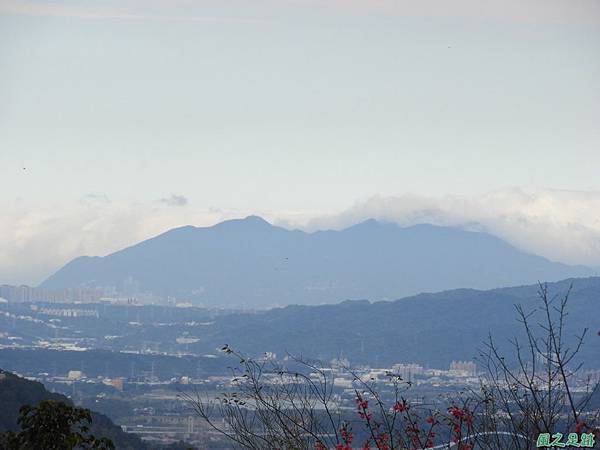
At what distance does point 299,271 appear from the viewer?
180 metres

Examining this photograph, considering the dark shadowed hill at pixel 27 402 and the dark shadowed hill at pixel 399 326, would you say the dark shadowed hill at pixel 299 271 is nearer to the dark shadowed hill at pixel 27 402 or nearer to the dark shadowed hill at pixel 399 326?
the dark shadowed hill at pixel 399 326

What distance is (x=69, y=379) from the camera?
6631 centimetres

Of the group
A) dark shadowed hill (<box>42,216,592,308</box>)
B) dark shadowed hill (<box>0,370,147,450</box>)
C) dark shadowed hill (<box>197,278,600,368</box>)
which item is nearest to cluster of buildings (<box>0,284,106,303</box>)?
dark shadowed hill (<box>42,216,592,308</box>)

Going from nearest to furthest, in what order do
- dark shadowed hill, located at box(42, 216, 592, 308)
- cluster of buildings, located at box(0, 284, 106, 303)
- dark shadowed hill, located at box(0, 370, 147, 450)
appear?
dark shadowed hill, located at box(0, 370, 147, 450), cluster of buildings, located at box(0, 284, 106, 303), dark shadowed hill, located at box(42, 216, 592, 308)

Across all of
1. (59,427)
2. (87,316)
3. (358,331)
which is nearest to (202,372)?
(358,331)

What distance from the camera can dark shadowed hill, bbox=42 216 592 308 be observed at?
168 m

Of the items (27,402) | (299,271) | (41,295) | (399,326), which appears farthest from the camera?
(299,271)

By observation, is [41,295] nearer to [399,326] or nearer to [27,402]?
[399,326]

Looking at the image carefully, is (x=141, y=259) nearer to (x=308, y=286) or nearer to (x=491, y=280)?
(x=308, y=286)

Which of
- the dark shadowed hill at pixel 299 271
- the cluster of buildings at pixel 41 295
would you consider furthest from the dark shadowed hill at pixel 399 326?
the dark shadowed hill at pixel 299 271

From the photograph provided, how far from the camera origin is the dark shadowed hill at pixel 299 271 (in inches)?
6619

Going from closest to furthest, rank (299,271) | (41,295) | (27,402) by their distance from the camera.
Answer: (27,402)
(41,295)
(299,271)

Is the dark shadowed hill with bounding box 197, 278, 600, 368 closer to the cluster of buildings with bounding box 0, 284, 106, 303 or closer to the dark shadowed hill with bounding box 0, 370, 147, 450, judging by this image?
the cluster of buildings with bounding box 0, 284, 106, 303

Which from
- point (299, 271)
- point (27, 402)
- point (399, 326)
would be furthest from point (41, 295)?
point (27, 402)
